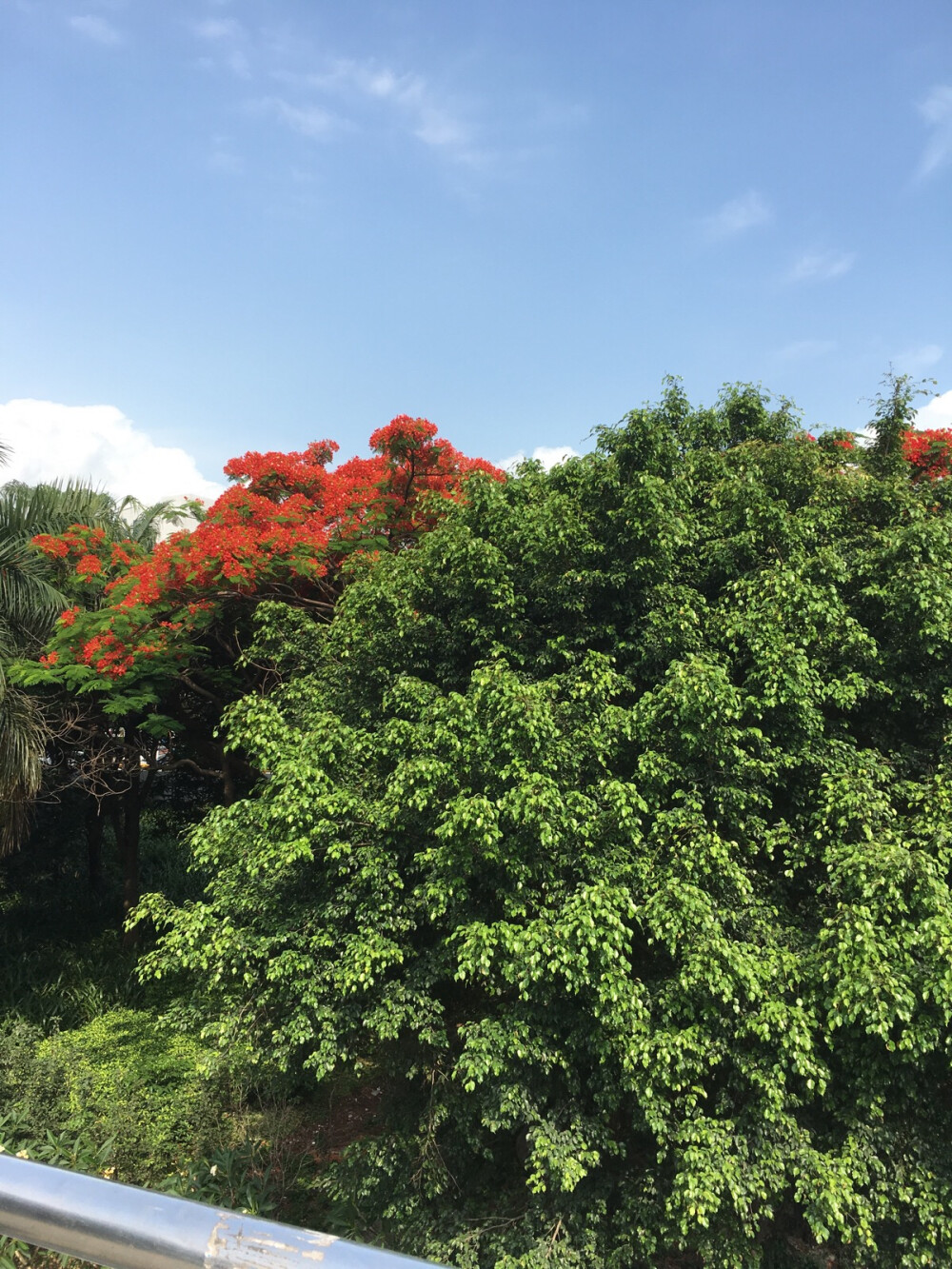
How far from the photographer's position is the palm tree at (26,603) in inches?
373

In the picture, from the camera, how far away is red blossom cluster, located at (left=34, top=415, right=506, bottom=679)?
942cm

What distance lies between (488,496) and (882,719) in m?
3.85

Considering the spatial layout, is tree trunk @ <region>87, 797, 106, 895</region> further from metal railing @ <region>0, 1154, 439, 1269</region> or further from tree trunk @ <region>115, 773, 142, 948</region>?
metal railing @ <region>0, 1154, 439, 1269</region>

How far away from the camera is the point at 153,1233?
2.88 ft

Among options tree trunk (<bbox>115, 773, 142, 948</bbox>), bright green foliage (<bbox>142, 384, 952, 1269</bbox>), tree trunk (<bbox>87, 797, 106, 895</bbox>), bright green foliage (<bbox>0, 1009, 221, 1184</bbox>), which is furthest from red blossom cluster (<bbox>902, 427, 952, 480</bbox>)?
tree trunk (<bbox>87, 797, 106, 895</bbox>)

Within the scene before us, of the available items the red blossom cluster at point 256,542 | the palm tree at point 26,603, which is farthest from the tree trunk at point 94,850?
the red blossom cluster at point 256,542

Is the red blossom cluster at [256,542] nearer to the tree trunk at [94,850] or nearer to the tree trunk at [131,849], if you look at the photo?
the tree trunk at [131,849]

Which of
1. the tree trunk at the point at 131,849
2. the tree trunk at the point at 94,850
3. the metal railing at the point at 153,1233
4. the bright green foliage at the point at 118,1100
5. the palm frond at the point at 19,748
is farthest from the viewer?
the tree trunk at the point at 94,850

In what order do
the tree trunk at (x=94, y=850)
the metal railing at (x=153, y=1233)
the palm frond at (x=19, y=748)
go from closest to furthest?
1. the metal railing at (x=153, y=1233)
2. the palm frond at (x=19, y=748)
3. the tree trunk at (x=94, y=850)

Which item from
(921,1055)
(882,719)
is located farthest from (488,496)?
(921,1055)

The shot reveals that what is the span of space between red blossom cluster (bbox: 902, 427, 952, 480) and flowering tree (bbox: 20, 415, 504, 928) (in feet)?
15.7

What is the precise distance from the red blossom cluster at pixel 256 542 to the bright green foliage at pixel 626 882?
242 centimetres

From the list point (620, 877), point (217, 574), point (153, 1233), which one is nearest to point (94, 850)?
point (217, 574)

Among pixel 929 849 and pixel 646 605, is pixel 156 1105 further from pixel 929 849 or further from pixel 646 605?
pixel 929 849
